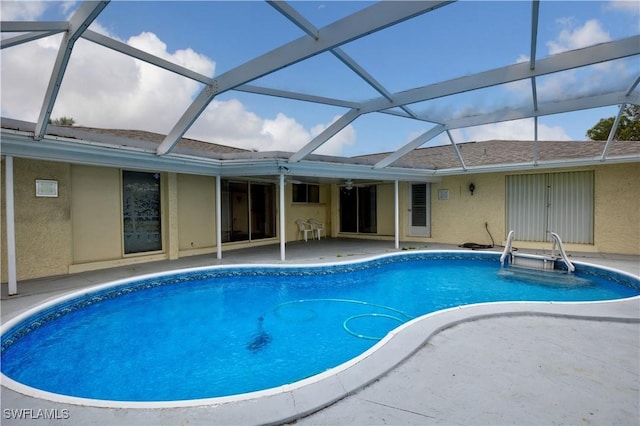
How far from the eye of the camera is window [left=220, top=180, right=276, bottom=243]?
36.1 ft

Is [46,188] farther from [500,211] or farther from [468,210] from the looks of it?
[500,211]

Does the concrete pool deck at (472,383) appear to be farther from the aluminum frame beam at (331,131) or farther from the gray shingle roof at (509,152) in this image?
the gray shingle roof at (509,152)

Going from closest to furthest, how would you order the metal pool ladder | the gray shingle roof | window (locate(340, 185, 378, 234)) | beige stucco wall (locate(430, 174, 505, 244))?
the metal pool ladder < the gray shingle roof < beige stucco wall (locate(430, 174, 505, 244)) < window (locate(340, 185, 378, 234))

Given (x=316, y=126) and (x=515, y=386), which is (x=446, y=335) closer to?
(x=515, y=386)

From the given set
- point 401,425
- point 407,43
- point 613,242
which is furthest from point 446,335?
point 613,242

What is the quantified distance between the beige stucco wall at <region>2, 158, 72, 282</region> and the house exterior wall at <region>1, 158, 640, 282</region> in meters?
0.02

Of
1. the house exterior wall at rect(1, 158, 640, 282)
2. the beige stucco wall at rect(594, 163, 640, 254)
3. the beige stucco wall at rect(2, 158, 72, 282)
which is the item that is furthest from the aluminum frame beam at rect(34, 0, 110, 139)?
the beige stucco wall at rect(594, 163, 640, 254)

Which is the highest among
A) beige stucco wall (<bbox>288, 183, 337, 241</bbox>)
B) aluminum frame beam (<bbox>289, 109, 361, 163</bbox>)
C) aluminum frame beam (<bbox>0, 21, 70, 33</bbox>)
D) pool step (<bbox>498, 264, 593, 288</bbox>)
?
aluminum frame beam (<bbox>0, 21, 70, 33</bbox>)

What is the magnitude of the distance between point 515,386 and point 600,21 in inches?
211

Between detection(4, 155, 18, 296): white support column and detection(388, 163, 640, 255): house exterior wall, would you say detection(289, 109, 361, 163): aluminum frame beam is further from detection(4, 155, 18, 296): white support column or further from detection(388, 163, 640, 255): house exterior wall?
detection(388, 163, 640, 255): house exterior wall

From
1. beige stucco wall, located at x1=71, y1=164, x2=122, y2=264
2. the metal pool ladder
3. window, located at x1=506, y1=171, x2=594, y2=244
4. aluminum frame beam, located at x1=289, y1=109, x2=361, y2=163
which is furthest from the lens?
window, located at x1=506, y1=171, x2=594, y2=244

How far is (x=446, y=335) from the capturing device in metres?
3.70

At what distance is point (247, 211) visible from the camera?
11648 mm

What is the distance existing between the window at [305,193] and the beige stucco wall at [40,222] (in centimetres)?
771
